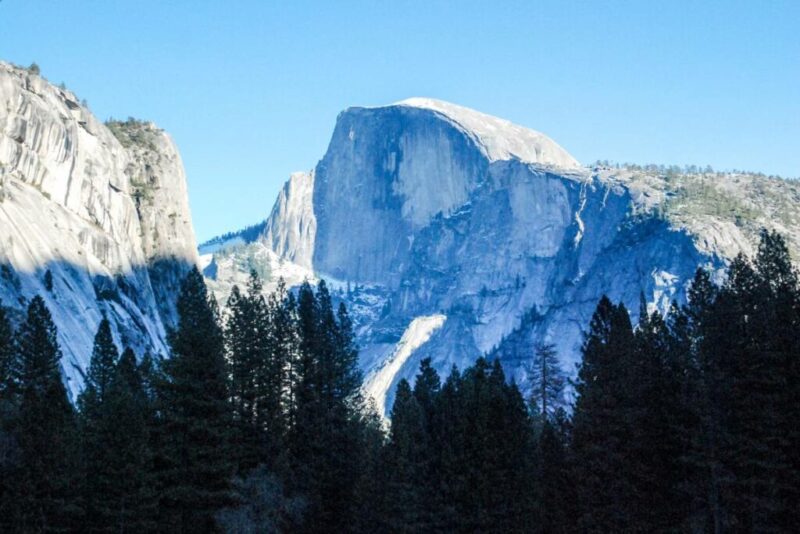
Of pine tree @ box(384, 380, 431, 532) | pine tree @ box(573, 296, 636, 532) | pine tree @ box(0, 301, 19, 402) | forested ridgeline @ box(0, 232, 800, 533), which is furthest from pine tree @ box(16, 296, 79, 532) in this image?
pine tree @ box(573, 296, 636, 532)

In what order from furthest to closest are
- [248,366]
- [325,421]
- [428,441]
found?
[325,421]
[248,366]
[428,441]

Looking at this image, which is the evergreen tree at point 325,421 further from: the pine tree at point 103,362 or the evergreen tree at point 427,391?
the pine tree at point 103,362

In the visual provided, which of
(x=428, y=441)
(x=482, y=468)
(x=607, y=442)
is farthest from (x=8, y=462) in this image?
(x=607, y=442)

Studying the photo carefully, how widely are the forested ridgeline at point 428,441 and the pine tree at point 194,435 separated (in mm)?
144

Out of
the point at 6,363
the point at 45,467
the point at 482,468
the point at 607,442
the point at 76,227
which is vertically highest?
the point at 76,227

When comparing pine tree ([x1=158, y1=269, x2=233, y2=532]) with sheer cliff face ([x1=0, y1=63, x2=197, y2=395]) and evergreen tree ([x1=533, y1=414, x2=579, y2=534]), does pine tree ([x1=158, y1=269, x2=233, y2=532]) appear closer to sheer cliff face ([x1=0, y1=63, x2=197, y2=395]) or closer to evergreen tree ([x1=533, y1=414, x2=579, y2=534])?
evergreen tree ([x1=533, y1=414, x2=579, y2=534])

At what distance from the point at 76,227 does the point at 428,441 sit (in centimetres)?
9520

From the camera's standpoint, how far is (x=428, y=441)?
257 feet

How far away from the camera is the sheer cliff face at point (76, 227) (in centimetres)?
13250

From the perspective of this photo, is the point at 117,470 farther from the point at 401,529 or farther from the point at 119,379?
the point at 401,529

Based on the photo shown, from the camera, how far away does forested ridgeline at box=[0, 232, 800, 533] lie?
200 ft

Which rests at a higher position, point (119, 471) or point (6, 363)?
point (6, 363)

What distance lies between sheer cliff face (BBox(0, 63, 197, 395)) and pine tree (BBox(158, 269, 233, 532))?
175 ft

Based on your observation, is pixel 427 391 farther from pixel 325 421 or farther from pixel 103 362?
pixel 103 362
